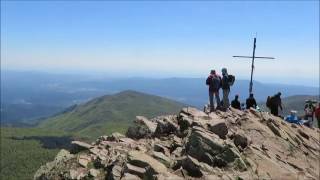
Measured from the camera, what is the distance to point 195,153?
29234 millimetres

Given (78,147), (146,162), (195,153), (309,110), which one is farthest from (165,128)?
(309,110)

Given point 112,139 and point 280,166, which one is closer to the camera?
point 280,166

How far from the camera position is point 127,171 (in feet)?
90.9

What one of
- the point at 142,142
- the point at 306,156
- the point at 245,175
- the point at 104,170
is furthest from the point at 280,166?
the point at 104,170

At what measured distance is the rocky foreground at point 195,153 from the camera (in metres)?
28.1

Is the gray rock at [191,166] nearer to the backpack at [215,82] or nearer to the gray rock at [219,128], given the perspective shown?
the gray rock at [219,128]

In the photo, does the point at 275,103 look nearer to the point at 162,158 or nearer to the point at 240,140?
the point at 240,140

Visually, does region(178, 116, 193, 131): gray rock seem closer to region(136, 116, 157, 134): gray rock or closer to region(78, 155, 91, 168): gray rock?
region(136, 116, 157, 134): gray rock

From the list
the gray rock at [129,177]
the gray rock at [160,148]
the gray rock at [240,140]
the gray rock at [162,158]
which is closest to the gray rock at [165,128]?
the gray rock at [160,148]

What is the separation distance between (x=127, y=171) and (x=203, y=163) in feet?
15.7

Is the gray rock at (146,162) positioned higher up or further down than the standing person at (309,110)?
further down

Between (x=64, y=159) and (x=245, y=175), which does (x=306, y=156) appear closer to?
(x=245, y=175)

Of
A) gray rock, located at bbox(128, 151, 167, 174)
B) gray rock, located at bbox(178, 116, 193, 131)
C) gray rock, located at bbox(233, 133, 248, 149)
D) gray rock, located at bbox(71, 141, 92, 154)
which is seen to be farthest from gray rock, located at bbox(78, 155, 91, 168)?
gray rock, located at bbox(233, 133, 248, 149)

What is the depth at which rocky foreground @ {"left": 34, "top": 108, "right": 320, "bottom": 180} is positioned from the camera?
28.1 meters
